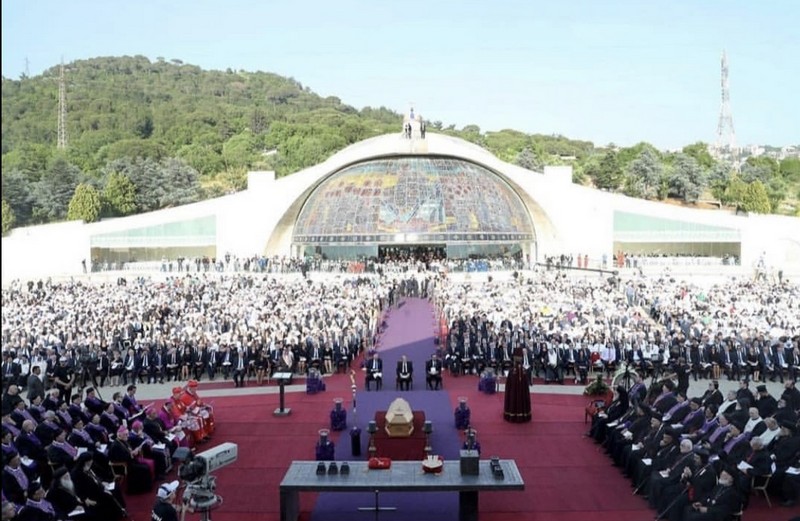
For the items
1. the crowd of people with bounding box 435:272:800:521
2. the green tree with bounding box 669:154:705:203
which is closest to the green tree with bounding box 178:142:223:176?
the green tree with bounding box 669:154:705:203

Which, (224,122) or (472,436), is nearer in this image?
(472,436)

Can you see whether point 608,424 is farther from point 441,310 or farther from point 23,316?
point 23,316

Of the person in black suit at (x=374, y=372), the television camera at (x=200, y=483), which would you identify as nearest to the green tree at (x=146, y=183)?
the person in black suit at (x=374, y=372)

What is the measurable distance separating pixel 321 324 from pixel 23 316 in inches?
438

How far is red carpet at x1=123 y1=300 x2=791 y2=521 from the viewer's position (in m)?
11.1

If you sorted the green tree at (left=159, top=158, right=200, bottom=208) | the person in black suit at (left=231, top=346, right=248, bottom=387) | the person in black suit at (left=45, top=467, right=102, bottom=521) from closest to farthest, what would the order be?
the person in black suit at (left=45, top=467, right=102, bottom=521)
the person in black suit at (left=231, top=346, right=248, bottom=387)
the green tree at (left=159, top=158, right=200, bottom=208)

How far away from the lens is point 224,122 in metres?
93.8

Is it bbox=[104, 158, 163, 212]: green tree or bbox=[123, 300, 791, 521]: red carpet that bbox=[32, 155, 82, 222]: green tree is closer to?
bbox=[104, 158, 163, 212]: green tree

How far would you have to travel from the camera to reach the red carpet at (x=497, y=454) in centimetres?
1109

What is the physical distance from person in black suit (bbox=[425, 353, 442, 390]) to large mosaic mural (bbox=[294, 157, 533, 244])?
89.3 feet

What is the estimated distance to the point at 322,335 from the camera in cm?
2230

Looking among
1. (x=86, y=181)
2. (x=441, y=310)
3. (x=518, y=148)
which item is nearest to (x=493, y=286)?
(x=441, y=310)

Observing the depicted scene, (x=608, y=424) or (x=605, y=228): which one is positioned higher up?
(x=605, y=228)

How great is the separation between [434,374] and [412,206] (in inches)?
1136
